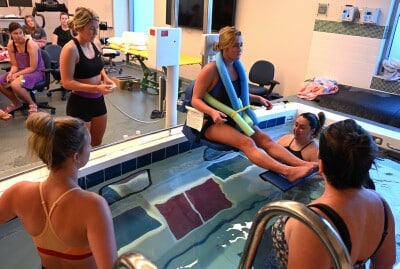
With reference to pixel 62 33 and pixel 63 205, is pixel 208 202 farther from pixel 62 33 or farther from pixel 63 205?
pixel 62 33

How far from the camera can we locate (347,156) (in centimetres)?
99

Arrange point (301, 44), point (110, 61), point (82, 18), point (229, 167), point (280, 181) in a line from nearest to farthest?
point (82, 18), point (280, 181), point (229, 167), point (301, 44), point (110, 61)

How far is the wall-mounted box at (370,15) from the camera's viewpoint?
167 inches

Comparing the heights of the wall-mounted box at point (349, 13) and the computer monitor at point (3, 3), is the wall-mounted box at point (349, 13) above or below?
above

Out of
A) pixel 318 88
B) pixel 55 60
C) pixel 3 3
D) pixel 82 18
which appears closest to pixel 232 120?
pixel 82 18

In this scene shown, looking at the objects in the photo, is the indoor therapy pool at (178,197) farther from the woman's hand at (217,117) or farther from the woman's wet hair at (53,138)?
the woman's wet hair at (53,138)

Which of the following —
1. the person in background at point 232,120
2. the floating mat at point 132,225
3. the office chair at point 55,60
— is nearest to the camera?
the floating mat at point 132,225

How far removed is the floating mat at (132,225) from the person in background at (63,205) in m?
1.11

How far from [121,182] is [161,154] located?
47 cm

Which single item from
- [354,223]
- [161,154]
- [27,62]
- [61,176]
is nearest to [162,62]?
[161,154]

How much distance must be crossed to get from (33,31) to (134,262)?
656 cm

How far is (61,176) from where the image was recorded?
3.61ft

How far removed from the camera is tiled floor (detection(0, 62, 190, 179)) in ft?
10.8

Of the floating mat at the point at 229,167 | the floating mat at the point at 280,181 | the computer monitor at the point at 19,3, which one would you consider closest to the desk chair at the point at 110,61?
the computer monitor at the point at 19,3
